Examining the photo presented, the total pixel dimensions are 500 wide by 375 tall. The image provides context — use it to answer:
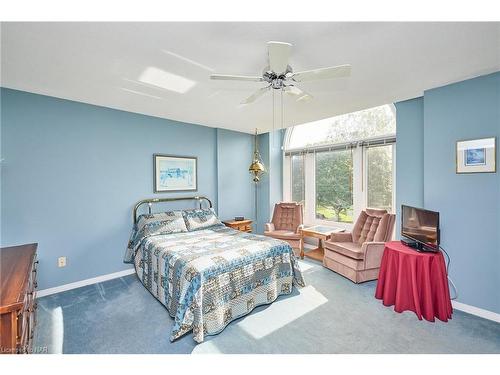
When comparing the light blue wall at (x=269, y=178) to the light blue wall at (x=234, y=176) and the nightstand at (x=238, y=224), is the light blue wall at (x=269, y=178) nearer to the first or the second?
the light blue wall at (x=234, y=176)

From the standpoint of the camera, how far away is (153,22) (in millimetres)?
1604

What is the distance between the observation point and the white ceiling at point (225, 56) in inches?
65.9

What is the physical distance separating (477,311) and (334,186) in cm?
265

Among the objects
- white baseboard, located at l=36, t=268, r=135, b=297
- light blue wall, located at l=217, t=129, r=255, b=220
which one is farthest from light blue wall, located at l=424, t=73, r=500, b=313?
white baseboard, located at l=36, t=268, r=135, b=297

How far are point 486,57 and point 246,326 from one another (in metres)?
3.34

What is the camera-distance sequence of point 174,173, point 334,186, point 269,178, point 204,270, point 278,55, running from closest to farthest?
point 278,55, point 204,270, point 174,173, point 334,186, point 269,178

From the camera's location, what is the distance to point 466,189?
8.34ft

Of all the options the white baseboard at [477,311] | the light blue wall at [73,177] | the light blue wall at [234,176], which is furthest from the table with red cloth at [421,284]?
the light blue wall at [73,177]

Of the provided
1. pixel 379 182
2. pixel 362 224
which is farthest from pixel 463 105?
pixel 362 224

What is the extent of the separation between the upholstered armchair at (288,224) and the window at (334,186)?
593 millimetres

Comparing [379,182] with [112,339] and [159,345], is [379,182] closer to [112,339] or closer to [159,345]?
[159,345]

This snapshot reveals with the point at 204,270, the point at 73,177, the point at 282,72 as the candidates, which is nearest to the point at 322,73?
the point at 282,72

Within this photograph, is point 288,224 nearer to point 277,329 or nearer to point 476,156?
point 277,329

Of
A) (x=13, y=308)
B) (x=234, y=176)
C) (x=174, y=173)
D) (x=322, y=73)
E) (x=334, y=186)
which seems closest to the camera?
(x=13, y=308)
